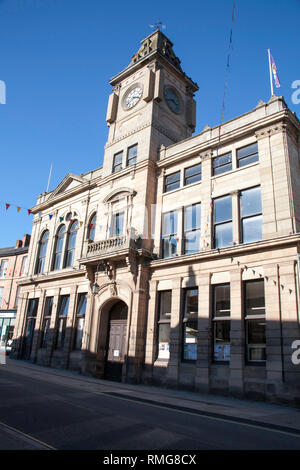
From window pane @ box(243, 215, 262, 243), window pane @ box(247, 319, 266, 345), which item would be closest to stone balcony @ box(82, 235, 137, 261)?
window pane @ box(243, 215, 262, 243)

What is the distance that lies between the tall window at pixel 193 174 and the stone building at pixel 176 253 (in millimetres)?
75

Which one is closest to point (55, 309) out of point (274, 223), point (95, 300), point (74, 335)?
point (74, 335)

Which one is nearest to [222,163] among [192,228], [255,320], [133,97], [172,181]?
[172,181]

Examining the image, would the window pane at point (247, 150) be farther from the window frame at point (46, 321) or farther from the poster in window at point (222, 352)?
the window frame at point (46, 321)

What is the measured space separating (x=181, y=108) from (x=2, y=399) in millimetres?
23995

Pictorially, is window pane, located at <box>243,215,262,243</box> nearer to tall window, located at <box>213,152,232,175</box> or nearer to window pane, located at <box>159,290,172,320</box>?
tall window, located at <box>213,152,232,175</box>

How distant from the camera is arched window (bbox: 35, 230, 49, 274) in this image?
30.6 metres

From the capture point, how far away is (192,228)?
19.8 m

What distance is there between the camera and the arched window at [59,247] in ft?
94.0

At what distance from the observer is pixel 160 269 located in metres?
19.7

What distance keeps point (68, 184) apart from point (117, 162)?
24.4ft

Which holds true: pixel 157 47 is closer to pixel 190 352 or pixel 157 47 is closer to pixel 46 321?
pixel 190 352

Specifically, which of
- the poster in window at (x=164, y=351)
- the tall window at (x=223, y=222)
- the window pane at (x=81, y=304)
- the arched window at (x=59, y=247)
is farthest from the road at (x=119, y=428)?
the arched window at (x=59, y=247)
